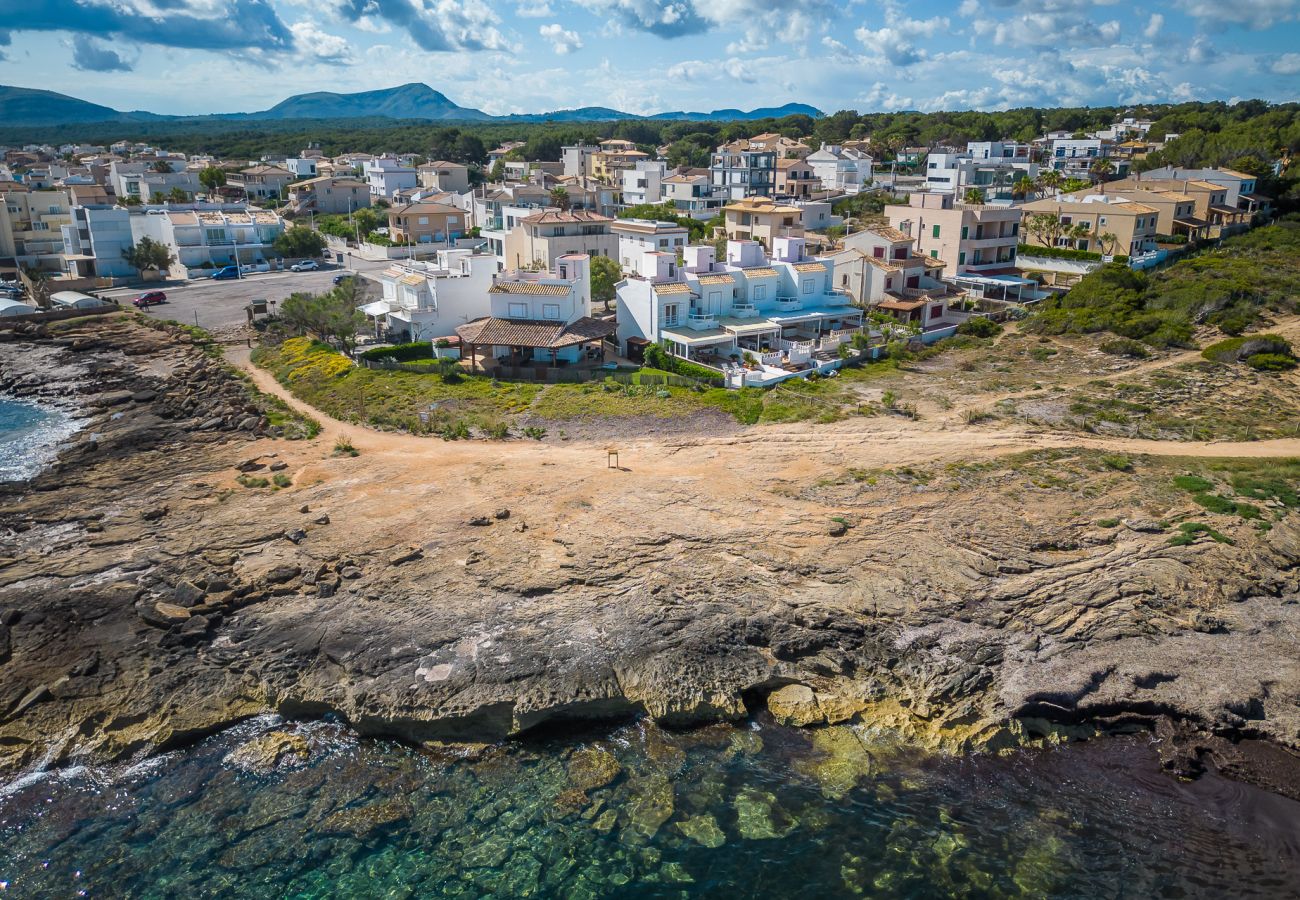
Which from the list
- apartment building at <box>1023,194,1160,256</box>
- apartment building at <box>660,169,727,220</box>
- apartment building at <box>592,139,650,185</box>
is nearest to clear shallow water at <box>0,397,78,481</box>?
apartment building at <box>660,169,727,220</box>

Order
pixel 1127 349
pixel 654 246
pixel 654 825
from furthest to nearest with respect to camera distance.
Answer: pixel 654 246 < pixel 1127 349 < pixel 654 825

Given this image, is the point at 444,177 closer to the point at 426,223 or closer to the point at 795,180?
the point at 426,223

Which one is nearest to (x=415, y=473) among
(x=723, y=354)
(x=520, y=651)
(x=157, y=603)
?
(x=157, y=603)

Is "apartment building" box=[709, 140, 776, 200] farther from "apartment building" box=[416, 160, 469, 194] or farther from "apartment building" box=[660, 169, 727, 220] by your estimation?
"apartment building" box=[416, 160, 469, 194]

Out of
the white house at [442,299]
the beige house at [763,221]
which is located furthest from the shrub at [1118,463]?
the beige house at [763,221]

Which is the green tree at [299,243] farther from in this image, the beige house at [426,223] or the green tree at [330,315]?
the green tree at [330,315]

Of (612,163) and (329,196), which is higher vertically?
(612,163)

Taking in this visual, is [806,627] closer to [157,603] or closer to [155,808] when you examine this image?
[155,808]

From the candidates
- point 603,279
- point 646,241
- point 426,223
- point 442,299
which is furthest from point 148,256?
point 646,241
